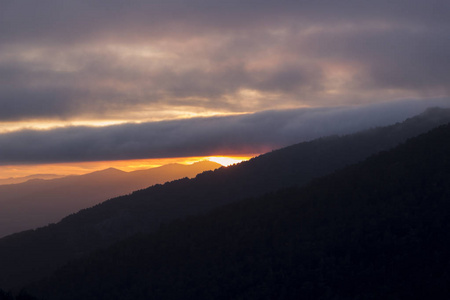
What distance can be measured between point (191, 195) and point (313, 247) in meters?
95.4

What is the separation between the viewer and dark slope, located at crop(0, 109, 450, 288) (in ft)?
476

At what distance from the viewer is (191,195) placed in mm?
163875

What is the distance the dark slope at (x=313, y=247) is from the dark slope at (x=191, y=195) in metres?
41.7

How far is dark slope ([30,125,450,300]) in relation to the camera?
6159cm

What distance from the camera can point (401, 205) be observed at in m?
76.1

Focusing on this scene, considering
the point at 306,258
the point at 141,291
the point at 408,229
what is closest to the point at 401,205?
the point at 408,229

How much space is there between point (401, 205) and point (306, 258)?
1951cm

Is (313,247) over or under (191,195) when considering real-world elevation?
under

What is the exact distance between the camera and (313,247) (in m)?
72.0

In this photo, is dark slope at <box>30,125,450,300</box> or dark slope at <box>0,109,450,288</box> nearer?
dark slope at <box>30,125,450,300</box>

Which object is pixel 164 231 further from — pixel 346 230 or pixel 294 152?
pixel 294 152

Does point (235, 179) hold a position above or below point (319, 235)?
above

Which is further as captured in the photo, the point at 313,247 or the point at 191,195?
the point at 191,195

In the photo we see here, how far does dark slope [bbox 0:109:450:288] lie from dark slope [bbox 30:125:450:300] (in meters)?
41.7
